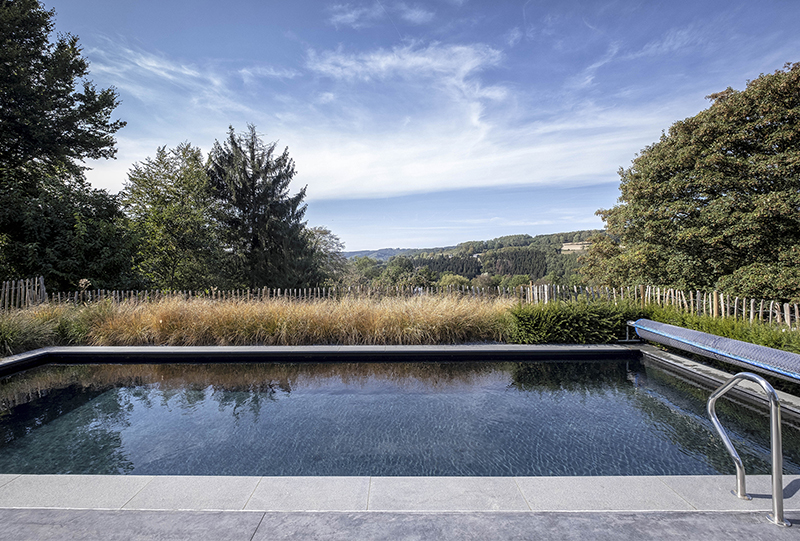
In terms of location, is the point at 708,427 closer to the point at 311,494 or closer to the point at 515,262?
the point at 311,494

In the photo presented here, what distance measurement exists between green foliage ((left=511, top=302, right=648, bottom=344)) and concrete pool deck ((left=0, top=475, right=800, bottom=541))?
4.24 meters

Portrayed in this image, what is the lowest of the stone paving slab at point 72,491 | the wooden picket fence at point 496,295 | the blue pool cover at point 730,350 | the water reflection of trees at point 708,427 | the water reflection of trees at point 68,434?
the water reflection of trees at point 708,427

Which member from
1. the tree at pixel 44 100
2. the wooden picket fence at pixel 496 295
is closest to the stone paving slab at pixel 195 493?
the wooden picket fence at pixel 496 295

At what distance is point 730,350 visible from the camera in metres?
4.23

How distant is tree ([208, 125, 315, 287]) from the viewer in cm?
2031

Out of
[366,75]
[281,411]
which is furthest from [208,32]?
[281,411]

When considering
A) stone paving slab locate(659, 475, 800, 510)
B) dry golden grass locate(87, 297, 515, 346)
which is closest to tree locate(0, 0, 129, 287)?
dry golden grass locate(87, 297, 515, 346)

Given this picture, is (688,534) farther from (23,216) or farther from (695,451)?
(23,216)

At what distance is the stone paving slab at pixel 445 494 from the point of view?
1933 millimetres

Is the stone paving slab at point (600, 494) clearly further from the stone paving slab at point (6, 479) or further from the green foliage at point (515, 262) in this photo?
the green foliage at point (515, 262)

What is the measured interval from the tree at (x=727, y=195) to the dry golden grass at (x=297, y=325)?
32.1 ft

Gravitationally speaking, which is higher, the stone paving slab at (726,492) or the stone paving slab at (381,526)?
the stone paving slab at (381,526)

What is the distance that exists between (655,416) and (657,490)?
2050 mm

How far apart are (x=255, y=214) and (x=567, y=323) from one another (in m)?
18.0
